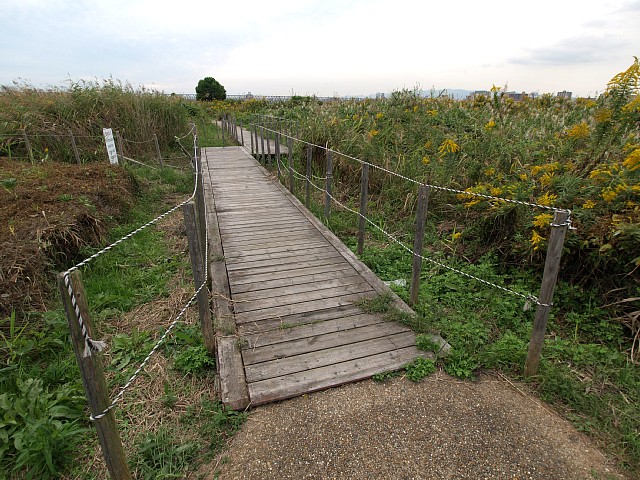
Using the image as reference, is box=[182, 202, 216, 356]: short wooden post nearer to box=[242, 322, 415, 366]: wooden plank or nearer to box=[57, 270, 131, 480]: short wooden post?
box=[242, 322, 415, 366]: wooden plank

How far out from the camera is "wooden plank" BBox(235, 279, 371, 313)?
3.49 metres

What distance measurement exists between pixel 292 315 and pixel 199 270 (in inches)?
38.9

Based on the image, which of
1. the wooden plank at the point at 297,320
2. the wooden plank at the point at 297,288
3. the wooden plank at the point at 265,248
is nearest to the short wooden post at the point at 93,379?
the wooden plank at the point at 297,320

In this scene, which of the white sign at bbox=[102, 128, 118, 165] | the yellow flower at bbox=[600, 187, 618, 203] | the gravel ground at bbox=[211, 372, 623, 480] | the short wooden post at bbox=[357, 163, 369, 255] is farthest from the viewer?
the white sign at bbox=[102, 128, 118, 165]

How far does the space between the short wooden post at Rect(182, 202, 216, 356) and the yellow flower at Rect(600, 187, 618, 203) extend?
11.6ft

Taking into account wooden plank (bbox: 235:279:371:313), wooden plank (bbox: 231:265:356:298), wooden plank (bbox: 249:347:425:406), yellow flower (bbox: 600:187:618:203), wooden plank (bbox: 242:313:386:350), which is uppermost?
yellow flower (bbox: 600:187:618:203)

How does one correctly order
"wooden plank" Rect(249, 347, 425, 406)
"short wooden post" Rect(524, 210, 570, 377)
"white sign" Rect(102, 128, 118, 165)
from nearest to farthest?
"short wooden post" Rect(524, 210, 570, 377) → "wooden plank" Rect(249, 347, 425, 406) → "white sign" Rect(102, 128, 118, 165)

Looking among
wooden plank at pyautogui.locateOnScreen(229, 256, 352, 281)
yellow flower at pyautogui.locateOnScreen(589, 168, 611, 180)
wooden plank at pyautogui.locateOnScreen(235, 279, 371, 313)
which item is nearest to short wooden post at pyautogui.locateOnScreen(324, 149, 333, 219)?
wooden plank at pyautogui.locateOnScreen(229, 256, 352, 281)

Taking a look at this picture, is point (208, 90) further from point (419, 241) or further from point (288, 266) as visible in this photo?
point (419, 241)

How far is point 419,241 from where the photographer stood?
11.2 feet

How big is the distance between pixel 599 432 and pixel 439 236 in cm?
319

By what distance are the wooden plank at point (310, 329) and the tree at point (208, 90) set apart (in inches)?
1737

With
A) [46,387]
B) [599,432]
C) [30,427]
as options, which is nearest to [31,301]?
[46,387]

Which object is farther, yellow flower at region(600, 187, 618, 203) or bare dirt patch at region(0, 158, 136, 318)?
bare dirt patch at region(0, 158, 136, 318)
